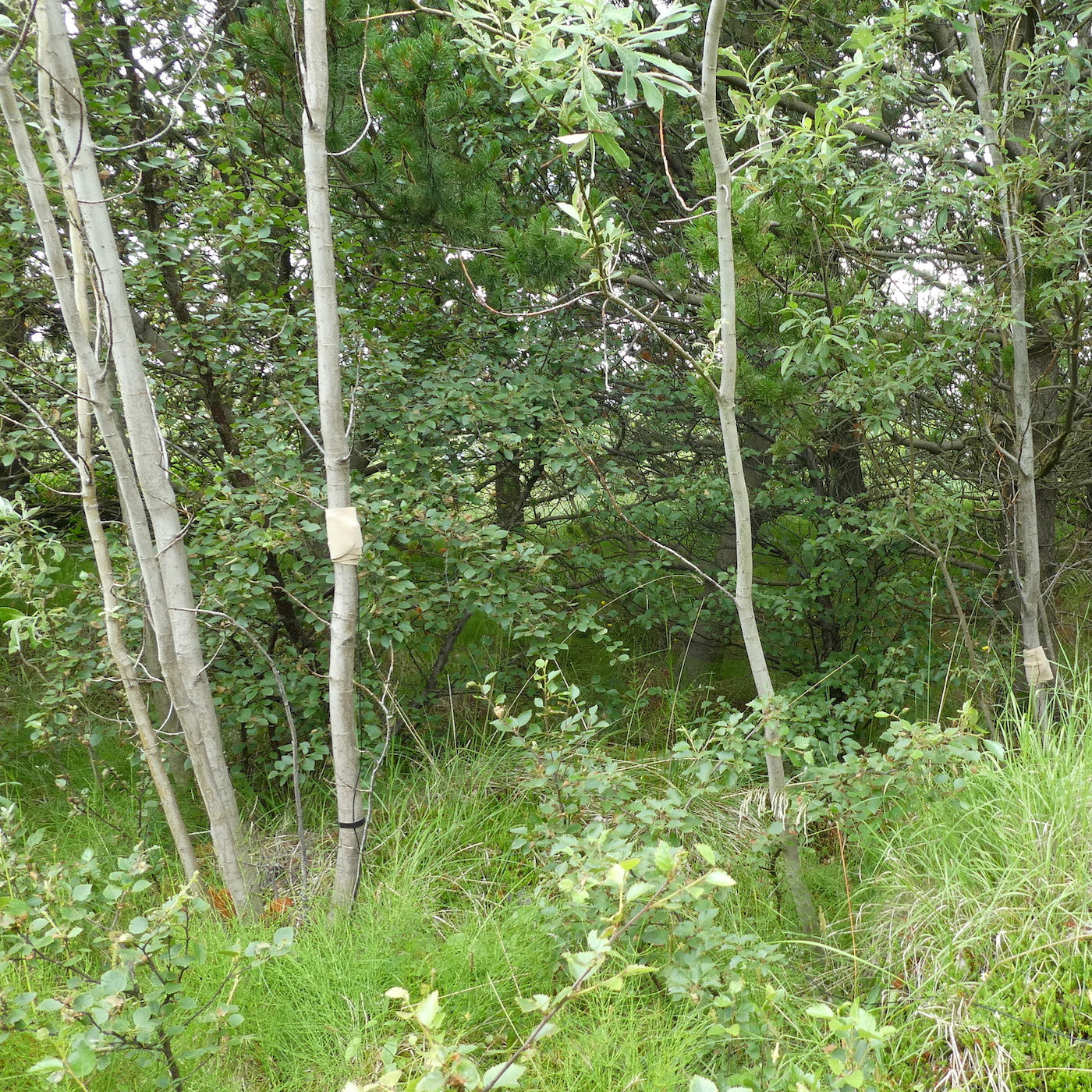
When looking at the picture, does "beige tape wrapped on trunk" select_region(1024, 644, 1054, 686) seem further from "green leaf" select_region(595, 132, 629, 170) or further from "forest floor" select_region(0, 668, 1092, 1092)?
"green leaf" select_region(595, 132, 629, 170)

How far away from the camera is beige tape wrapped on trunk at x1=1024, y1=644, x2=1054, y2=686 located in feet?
8.49

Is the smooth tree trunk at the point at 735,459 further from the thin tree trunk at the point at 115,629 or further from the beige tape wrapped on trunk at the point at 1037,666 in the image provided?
the thin tree trunk at the point at 115,629

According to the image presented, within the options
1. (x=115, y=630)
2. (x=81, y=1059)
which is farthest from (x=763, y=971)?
(x=115, y=630)

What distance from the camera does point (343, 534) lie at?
1.98m

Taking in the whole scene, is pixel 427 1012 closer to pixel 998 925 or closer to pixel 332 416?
pixel 332 416

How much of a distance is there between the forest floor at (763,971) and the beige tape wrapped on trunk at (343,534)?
1.03 metres

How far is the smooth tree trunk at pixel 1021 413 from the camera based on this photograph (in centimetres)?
262

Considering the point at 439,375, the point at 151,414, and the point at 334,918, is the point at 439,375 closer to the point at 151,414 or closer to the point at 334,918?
the point at 151,414

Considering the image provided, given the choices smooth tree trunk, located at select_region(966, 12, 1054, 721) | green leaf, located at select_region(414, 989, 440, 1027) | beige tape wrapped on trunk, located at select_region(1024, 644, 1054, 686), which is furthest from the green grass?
green leaf, located at select_region(414, 989, 440, 1027)

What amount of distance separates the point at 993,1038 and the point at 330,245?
2410mm

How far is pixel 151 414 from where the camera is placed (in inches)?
82.3

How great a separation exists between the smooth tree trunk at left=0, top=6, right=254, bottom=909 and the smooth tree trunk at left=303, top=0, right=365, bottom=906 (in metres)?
0.37

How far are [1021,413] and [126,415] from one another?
2973mm

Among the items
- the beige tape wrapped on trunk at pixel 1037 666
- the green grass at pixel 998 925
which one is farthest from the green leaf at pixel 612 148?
the beige tape wrapped on trunk at pixel 1037 666
